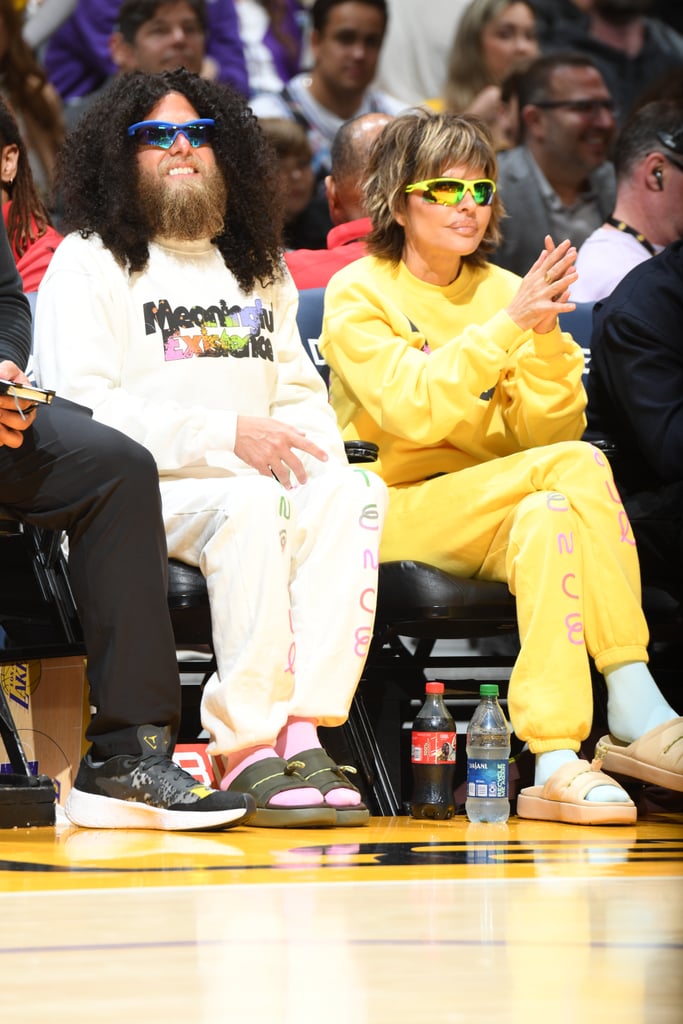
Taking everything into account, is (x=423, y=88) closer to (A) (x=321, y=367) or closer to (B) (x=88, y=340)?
(A) (x=321, y=367)

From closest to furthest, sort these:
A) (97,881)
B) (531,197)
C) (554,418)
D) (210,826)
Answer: (97,881) < (210,826) < (554,418) < (531,197)

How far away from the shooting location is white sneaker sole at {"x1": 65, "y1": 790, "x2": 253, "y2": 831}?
8.10 ft

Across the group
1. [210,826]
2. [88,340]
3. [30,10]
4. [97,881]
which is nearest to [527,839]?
[210,826]

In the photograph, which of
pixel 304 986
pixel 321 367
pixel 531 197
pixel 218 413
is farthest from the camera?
pixel 531 197

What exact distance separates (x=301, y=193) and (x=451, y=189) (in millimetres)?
1792

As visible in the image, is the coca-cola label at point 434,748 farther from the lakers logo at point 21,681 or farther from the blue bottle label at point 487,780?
the lakers logo at point 21,681

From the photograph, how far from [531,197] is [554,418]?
2025 millimetres

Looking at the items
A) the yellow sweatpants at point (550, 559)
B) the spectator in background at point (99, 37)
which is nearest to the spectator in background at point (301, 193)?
the spectator in background at point (99, 37)

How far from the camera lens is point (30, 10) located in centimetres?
536

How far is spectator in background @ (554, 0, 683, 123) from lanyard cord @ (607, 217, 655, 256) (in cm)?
172

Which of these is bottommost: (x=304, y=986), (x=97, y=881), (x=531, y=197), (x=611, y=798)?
(x=611, y=798)

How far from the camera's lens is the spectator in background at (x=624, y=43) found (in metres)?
6.05

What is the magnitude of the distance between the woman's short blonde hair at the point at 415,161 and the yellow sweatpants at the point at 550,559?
26.8 inches

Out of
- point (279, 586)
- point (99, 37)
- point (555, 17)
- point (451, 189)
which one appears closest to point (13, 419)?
point (279, 586)
